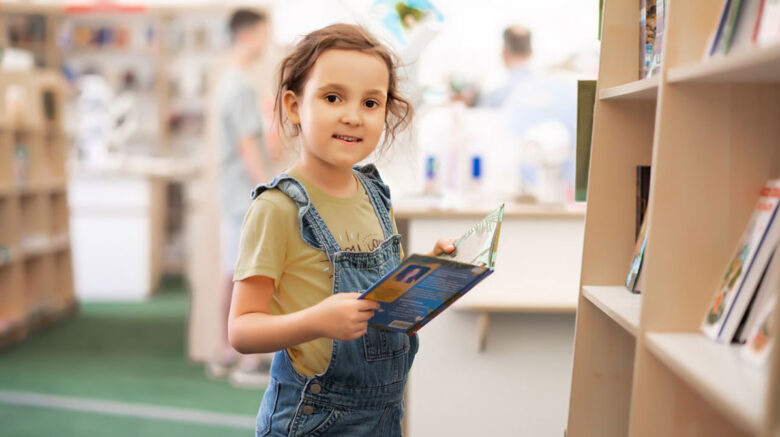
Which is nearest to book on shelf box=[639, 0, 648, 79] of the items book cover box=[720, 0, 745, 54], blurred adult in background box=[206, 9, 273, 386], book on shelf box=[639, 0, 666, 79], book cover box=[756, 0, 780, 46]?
book on shelf box=[639, 0, 666, 79]

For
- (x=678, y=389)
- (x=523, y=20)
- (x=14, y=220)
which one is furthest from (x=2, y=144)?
(x=523, y=20)

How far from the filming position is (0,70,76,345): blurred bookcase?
434 cm

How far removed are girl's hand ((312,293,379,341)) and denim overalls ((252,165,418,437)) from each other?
0.13 m

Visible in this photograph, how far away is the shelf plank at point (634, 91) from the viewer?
124 centimetres

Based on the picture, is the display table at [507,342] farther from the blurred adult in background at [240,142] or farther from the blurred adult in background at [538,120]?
the blurred adult in background at [240,142]

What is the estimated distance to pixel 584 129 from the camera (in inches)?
65.2

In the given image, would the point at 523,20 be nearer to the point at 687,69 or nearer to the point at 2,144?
the point at 2,144

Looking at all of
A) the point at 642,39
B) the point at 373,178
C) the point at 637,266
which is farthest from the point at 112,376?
the point at 642,39

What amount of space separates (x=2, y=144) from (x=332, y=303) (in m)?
3.80

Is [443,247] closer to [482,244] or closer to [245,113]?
[482,244]

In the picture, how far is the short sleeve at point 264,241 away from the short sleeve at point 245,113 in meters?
2.33

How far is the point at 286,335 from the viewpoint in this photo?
1.22 m

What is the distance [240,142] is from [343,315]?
2567 millimetres

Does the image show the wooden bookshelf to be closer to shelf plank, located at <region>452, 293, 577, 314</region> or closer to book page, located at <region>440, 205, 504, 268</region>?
book page, located at <region>440, 205, 504, 268</region>
